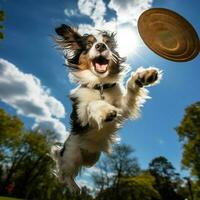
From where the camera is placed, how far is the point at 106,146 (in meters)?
4.34

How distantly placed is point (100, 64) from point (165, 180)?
82.6m

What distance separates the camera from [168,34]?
14.1 ft

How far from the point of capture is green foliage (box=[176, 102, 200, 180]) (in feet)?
110

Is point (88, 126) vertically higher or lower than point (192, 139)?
lower

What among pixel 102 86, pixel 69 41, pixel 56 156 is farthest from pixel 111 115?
pixel 69 41

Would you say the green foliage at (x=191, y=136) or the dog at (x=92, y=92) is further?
the green foliage at (x=191, y=136)

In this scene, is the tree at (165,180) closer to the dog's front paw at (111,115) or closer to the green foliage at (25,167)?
the green foliage at (25,167)

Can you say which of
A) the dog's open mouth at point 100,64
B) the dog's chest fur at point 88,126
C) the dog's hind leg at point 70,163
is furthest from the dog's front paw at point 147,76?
the dog's hind leg at point 70,163

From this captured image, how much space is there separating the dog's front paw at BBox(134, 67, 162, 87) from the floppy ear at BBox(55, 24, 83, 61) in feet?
2.70

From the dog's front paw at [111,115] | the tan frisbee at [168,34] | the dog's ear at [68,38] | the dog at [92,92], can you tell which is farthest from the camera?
the dog's ear at [68,38]

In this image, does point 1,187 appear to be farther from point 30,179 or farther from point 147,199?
point 147,199

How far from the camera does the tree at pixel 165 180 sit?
76.3 metres

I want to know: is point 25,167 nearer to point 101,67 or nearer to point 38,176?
point 38,176

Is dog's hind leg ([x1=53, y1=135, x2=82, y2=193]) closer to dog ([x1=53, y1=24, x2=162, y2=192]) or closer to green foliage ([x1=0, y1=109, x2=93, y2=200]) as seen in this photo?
dog ([x1=53, y1=24, x2=162, y2=192])
